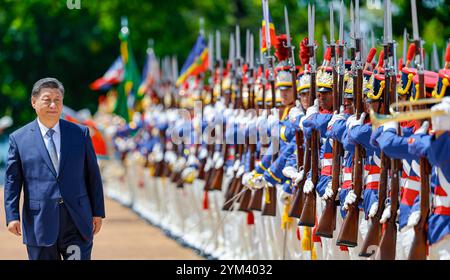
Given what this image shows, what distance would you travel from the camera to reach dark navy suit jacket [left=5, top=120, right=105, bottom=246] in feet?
26.8

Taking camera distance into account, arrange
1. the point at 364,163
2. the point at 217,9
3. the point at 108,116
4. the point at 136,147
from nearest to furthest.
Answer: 1. the point at 364,163
2. the point at 136,147
3. the point at 108,116
4. the point at 217,9

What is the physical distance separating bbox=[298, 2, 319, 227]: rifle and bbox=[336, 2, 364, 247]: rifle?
2.78 feet

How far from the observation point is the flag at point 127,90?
909 inches

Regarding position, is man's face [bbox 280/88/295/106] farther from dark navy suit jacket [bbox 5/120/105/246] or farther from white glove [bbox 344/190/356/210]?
dark navy suit jacket [bbox 5/120/105/246]

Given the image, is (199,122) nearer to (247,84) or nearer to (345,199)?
(247,84)

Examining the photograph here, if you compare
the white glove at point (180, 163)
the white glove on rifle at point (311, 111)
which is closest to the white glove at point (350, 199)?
the white glove on rifle at point (311, 111)

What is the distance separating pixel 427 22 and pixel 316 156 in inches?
311

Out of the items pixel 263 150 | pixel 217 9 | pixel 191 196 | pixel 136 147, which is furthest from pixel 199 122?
pixel 217 9

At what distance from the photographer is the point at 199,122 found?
50.9 feet

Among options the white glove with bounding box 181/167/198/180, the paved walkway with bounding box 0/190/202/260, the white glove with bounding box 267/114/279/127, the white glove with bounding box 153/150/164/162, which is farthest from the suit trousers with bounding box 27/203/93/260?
the white glove with bounding box 153/150/164/162

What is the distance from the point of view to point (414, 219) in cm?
738

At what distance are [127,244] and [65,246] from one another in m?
7.70

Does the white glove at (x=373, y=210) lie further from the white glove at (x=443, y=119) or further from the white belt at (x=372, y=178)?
the white glove at (x=443, y=119)

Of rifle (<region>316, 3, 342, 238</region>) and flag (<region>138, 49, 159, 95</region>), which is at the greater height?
flag (<region>138, 49, 159, 95</region>)
